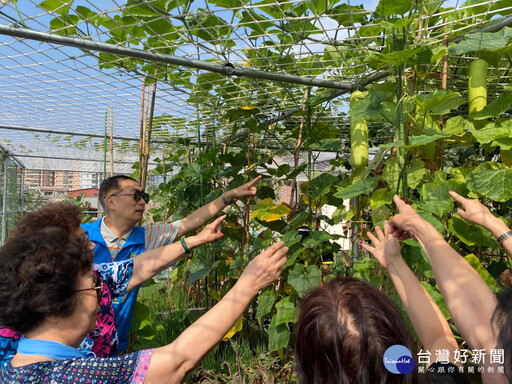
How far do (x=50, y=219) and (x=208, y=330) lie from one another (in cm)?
85

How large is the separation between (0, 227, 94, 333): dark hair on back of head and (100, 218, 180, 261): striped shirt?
859mm

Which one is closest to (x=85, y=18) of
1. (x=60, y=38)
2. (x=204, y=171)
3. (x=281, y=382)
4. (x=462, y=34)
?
(x=60, y=38)

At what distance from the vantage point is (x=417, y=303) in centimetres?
112

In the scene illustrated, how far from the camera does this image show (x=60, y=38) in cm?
148

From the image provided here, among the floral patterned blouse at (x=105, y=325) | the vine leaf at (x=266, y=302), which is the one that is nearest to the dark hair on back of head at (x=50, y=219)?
the floral patterned blouse at (x=105, y=325)

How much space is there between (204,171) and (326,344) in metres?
1.78

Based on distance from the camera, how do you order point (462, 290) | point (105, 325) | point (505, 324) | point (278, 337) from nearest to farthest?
point (505, 324) → point (462, 290) → point (105, 325) → point (278, 337)

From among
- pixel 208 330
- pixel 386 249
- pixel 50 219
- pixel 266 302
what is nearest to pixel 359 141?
pixel 386 249

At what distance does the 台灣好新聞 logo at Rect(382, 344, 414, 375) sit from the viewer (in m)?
0.73

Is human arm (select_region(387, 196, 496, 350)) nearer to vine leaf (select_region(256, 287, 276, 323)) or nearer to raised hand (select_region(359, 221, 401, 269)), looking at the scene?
raised hand (select_region(359, 221, 401, 269))

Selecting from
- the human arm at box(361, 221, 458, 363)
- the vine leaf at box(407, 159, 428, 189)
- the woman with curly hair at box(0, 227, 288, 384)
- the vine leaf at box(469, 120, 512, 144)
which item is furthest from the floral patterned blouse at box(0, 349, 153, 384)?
the vine leaf at box(469, 120, 512, 144)

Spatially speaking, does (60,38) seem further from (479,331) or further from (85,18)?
(479,331)

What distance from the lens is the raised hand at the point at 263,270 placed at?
3.69 feet

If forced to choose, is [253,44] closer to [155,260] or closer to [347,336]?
[155,260]
